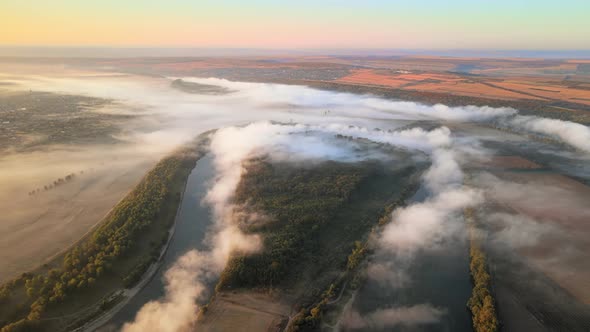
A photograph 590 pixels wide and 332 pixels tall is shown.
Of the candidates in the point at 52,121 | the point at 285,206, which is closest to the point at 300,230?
the point at 285,206

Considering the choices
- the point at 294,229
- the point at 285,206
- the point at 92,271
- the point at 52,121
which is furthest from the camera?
the point at 52,121

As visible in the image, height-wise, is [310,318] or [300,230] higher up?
[300,230]

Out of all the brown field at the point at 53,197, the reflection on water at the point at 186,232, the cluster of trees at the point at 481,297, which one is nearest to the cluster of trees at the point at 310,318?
the cluster of trees at the point at 481,297

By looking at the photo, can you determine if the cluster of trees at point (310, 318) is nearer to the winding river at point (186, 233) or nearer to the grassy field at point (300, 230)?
the grassy field at point (300, 230)

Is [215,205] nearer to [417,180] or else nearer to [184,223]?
[184,223]

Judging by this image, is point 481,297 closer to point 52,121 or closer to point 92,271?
point 92,271
